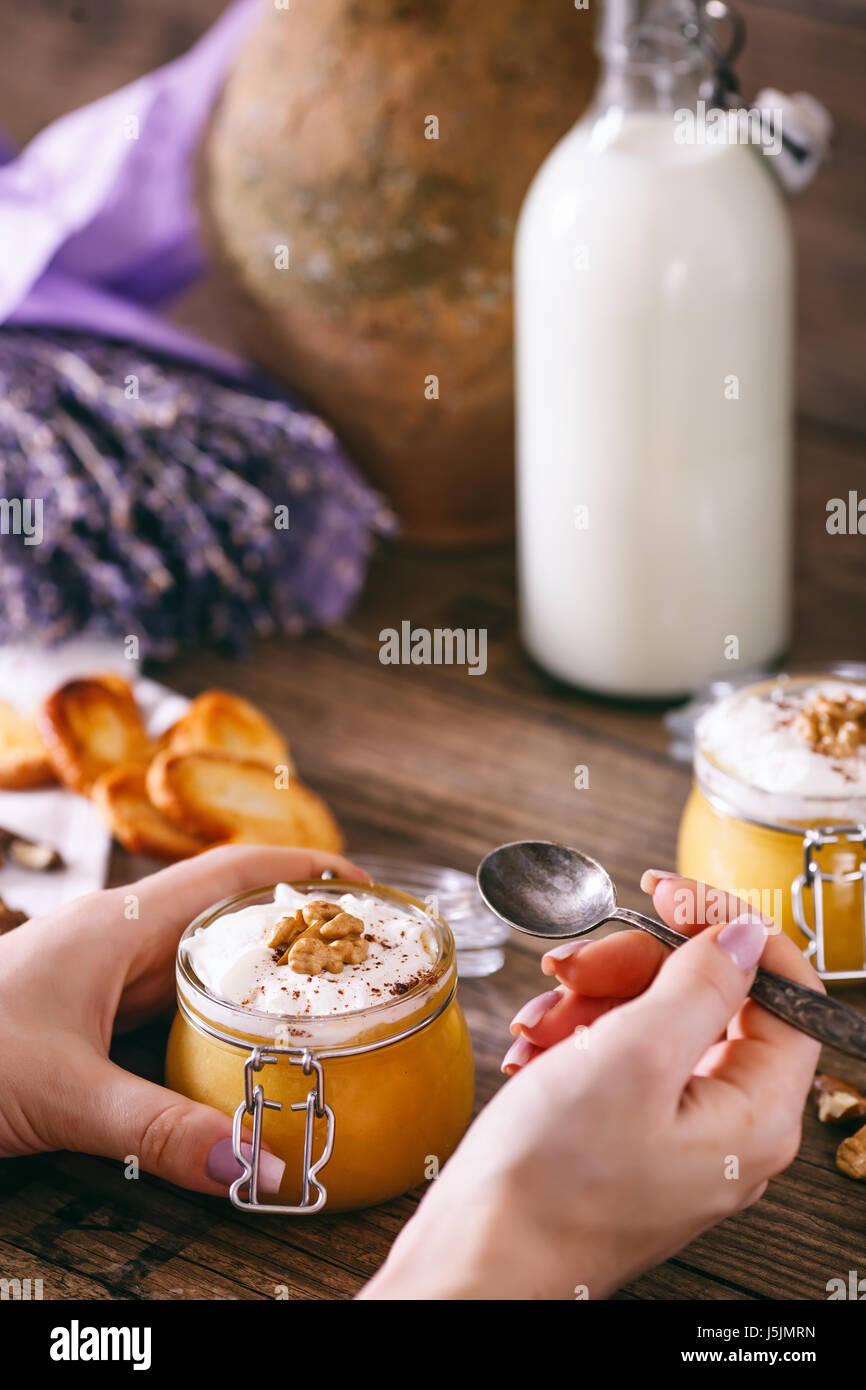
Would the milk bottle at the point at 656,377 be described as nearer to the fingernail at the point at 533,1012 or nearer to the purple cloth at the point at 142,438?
the purple cloth at the point at 142,438

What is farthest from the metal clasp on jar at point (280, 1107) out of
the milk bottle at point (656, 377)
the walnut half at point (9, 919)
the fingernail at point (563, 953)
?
the milk bottle at point (656, 377)

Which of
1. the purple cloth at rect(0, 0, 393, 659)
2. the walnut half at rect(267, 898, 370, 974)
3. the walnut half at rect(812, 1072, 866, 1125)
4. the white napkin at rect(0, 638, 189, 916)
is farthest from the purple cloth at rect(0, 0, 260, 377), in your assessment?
the walnut half at rect(812, 1072, 866, 1125)

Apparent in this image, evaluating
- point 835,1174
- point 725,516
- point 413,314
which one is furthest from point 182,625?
point 835,1174

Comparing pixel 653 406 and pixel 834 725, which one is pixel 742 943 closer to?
pixel 834 725

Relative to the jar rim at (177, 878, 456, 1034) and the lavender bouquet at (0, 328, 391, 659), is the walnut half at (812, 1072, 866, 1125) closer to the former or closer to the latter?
the jar rim at (177, 878, 456, 1034)

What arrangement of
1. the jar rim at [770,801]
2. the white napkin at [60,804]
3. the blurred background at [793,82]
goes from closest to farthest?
1. the jar rim at [770,801]
2. the white napkin at [60,804]
3. the blurred background at [793,82]

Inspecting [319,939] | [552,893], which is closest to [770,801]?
[552,893]
